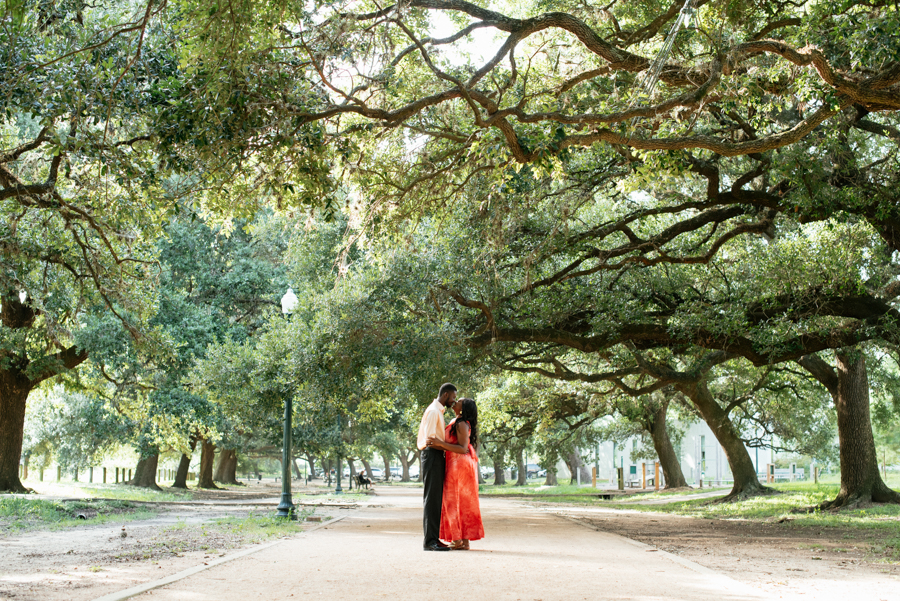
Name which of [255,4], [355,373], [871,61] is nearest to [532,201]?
[355,373]

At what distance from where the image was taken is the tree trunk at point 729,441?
21.6m

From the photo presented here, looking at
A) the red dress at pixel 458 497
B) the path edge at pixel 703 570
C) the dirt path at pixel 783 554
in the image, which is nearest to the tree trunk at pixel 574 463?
the dirt path at pixel 783 554

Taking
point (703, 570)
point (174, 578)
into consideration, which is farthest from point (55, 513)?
point (703, 570)

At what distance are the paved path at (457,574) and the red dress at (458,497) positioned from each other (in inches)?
14.3

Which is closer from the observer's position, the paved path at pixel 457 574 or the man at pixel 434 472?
the paved path at pixel 457 574

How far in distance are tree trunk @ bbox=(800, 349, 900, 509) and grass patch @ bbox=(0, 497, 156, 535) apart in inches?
620

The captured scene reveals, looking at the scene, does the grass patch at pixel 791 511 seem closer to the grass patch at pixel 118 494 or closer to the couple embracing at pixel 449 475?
the couple embracing at pixel 449 475

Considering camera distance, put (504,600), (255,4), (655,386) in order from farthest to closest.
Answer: (655,386), (255,4), (504,600)

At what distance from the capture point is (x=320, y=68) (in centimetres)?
795

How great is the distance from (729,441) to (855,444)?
5.74 metres

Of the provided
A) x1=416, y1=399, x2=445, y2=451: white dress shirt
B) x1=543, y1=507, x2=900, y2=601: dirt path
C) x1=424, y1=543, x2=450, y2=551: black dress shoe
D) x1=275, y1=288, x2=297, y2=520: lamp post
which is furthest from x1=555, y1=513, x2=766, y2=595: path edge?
x1=275, y1=288, x2=297, y2=520: lamp post

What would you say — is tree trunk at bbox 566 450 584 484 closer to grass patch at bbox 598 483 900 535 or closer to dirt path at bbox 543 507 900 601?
grass patch at bbox 598 483 900 535

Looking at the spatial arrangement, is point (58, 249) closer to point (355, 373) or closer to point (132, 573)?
point (355, 373)

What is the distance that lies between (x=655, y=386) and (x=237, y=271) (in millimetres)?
14893
